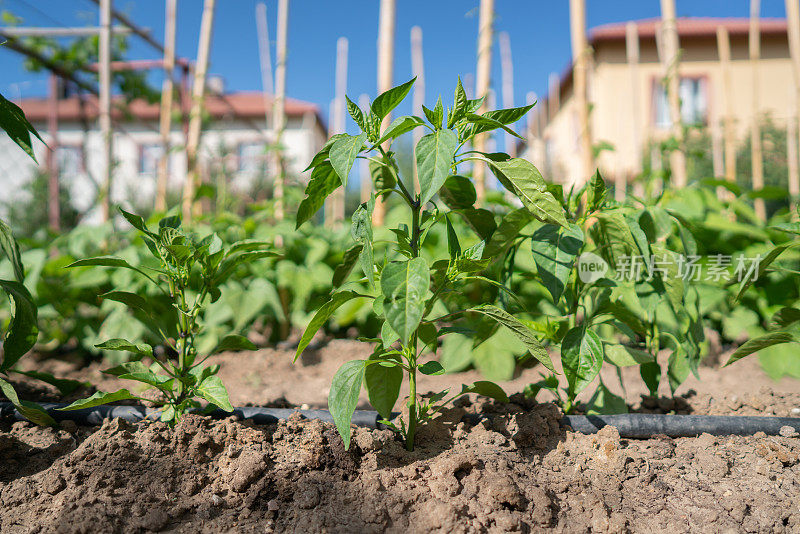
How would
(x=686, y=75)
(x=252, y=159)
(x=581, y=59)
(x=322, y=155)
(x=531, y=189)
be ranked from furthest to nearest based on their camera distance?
1. (x=686, y=75)
2. (x=252, y=159)
3. (x=581, y=59)
4. (x=322, y=155)
5. (x=531, y=189)

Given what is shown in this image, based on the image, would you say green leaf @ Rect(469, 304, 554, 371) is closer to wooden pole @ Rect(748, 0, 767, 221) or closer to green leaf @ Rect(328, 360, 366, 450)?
green leaf @ Rect(328, 360, 366, 450)

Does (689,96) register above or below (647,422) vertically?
above

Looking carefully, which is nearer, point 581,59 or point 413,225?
point 413,225

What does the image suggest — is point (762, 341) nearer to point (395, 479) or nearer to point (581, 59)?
point (395, 479)

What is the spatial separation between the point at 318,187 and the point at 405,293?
0.39 meters

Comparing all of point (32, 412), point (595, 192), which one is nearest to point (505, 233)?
point (595, 192)

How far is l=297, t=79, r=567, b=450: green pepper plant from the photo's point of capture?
954mm

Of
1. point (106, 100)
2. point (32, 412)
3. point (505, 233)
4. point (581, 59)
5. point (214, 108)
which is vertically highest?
point (214, 108)

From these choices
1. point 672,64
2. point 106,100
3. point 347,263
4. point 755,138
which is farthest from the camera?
point 755,138

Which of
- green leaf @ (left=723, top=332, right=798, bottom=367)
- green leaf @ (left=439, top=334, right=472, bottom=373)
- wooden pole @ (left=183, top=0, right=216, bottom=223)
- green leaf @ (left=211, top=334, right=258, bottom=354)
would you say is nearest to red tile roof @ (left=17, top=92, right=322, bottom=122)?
wooden pole @ (left=183, top=0, right=216, bottom=223)

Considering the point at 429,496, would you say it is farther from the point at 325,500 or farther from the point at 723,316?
the point at 723,316

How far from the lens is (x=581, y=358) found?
1172 mm

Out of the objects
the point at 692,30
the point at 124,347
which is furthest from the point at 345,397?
the point at 692,30

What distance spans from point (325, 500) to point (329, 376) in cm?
118
